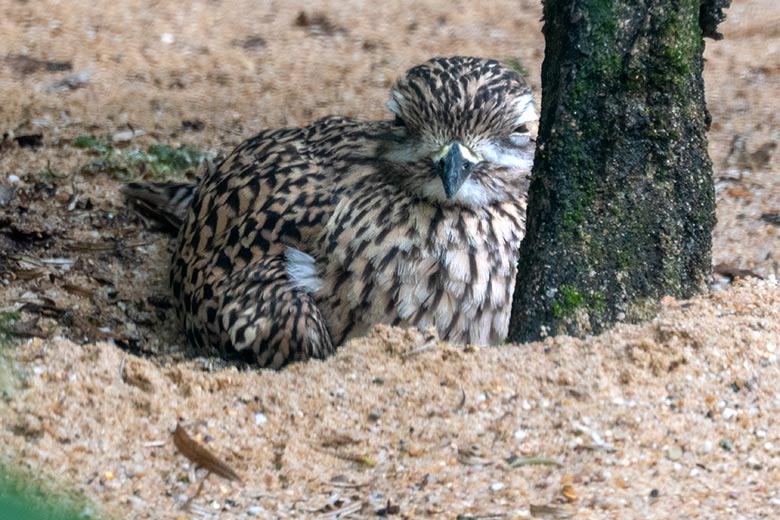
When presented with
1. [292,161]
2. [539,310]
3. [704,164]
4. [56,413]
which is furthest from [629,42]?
[56,413]

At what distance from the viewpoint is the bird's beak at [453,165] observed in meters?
4.63

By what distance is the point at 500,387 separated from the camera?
150 inches

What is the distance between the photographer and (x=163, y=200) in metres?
6.27

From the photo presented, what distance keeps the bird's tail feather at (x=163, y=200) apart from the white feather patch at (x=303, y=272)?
1.24m

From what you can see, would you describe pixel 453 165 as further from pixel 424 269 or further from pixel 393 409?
pixel 393 409

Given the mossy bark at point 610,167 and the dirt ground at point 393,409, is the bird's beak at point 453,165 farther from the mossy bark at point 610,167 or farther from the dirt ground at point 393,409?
the dirt ground at point 393,409

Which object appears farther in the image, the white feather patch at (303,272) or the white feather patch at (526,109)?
the white feather patch at (303,272)

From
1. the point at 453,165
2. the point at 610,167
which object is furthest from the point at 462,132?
the point at 610,167

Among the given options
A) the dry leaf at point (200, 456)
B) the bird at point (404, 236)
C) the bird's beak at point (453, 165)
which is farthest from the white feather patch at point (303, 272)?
the dry leaf at point (200, 456)

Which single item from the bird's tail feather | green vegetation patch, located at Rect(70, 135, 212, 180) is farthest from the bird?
green vegetation patch, located at Rect(70, 135, 212, 180)

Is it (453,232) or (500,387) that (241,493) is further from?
(453,232)

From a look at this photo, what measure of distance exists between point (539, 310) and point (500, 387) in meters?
0.53

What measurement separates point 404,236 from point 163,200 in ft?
5.92

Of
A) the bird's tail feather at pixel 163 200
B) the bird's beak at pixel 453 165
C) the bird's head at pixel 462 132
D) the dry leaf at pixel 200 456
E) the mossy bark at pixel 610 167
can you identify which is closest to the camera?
the dry leaf at pixel 200 456
